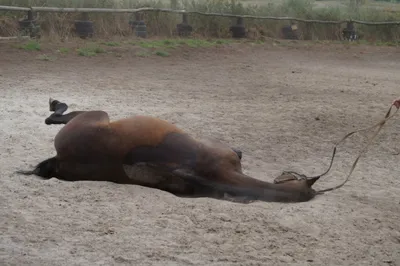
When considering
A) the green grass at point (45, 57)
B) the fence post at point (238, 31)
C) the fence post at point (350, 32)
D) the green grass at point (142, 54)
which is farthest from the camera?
the fence post at point (350, 32)

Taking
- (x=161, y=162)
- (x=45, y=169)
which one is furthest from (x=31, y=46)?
(x=161, y=162)

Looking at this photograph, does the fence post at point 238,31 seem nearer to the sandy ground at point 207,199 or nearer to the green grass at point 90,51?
the green grass at point 90,51

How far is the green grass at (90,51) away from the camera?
1346 cm

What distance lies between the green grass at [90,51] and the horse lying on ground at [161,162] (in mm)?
8770

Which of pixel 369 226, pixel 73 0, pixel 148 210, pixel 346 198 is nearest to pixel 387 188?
pixel 346 198

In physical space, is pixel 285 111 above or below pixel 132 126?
below

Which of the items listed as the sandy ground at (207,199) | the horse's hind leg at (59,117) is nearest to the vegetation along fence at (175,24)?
the sandy ground at (207,199)

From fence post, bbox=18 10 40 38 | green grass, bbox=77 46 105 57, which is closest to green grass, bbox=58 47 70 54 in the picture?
A: green grass, bbox=77 46 105 57

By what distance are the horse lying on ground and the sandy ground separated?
101mm

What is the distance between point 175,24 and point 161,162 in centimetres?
1440

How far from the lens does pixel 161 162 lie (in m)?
4.65

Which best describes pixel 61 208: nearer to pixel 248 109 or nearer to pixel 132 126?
pixel 132 126

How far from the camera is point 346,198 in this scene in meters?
4.92

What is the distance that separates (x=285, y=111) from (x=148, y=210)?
424 cm
